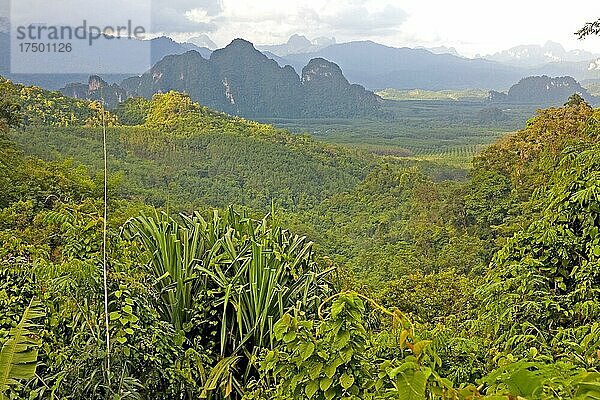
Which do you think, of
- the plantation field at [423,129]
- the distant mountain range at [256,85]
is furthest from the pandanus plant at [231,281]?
the distant mountain range at [256,85]

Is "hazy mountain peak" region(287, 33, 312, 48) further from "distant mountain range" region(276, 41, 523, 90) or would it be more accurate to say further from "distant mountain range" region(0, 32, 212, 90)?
"distant mountain range" region(0, 32, 212, 90)

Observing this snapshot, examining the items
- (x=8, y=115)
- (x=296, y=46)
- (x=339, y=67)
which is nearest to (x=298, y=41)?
(x=296, y=46)

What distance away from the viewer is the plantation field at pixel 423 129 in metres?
33.1

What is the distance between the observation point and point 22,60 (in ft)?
17.9

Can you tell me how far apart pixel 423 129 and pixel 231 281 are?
44.4m

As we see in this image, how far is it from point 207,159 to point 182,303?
20.0 metres

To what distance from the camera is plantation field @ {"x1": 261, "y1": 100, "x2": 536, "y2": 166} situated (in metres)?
33.1

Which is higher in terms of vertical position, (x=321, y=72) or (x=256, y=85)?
(x=321, y=72)

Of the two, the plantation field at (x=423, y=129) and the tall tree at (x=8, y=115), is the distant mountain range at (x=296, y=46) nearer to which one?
the plantation field at (x=423, y=129)

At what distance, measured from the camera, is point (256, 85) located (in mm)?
54000

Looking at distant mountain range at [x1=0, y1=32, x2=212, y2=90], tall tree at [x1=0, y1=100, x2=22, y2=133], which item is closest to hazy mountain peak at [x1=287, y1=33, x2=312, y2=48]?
distant mountain range at [x1=0, y1=32, x2=212, y2=90]

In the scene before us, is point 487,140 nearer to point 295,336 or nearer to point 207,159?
point 207,159

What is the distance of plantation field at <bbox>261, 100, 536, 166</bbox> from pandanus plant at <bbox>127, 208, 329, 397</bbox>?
2424 centimetres

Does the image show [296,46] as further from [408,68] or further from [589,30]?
[589,30]
